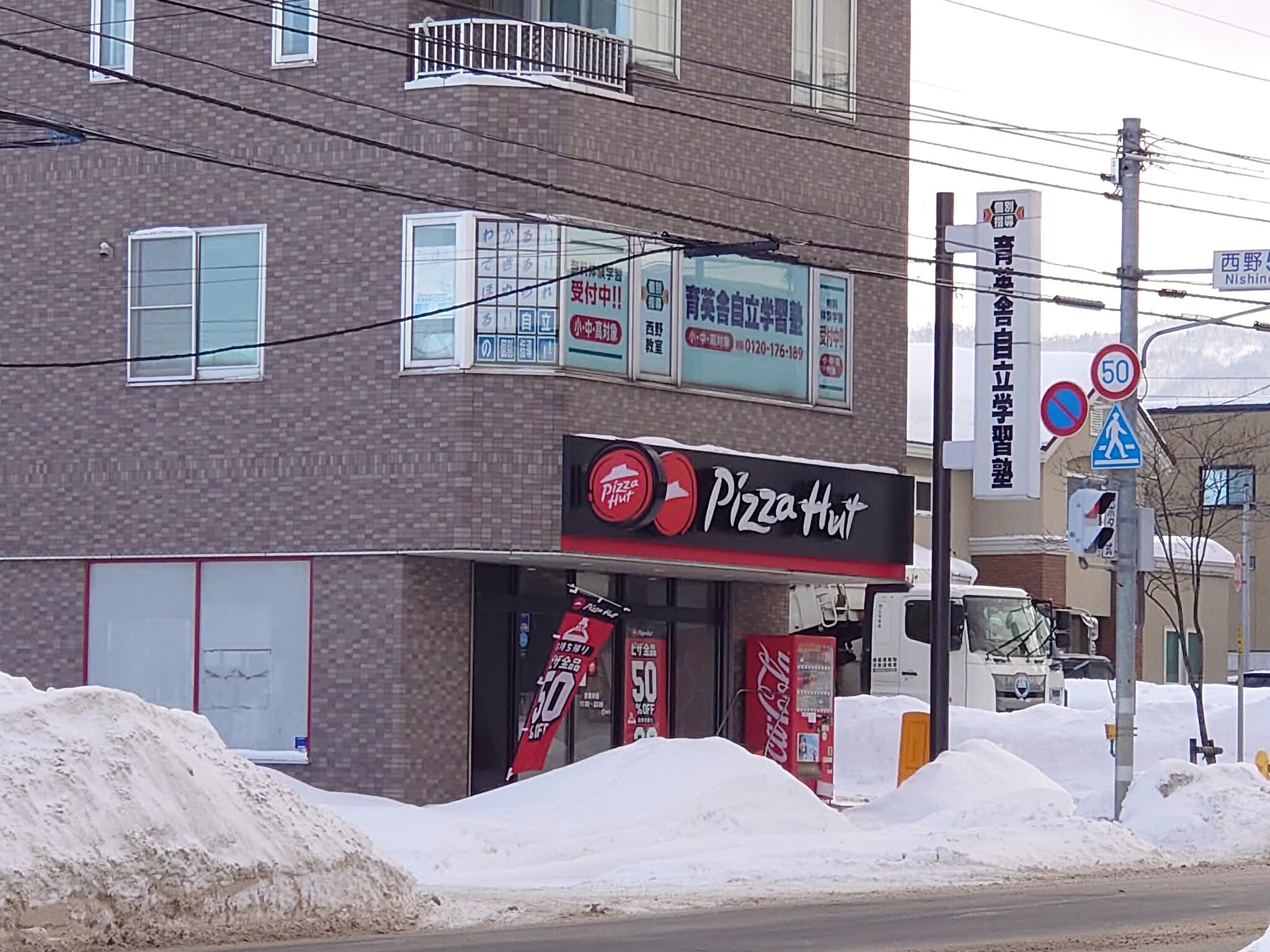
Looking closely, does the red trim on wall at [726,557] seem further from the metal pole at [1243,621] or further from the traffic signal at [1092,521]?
the metal pole at [1243,621]

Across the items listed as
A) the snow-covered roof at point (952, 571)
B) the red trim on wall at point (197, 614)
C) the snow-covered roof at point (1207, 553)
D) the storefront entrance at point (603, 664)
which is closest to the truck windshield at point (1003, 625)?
the snow-covered roof at point (952, 571)

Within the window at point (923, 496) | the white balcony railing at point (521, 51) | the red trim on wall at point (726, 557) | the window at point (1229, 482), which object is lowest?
the red trim on wall at point (726, 557)

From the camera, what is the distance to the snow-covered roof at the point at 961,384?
56.6 meters

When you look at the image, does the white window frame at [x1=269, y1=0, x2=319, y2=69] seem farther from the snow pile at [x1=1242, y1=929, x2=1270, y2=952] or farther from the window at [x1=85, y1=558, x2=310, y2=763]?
the snow pile at [x1=1242, y1=929, x2=1270, y2=952]

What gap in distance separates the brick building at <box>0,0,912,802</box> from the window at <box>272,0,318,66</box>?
0.06 metres

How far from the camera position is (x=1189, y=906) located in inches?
663

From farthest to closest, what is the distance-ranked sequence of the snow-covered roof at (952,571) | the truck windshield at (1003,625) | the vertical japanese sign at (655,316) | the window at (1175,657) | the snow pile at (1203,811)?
the window at (1175,657) < the snow-covered roof at (952,571) < the truck windshield at (1003,625) < the vertical japanese sign at (655,316) < the snow pile at (1203,811)

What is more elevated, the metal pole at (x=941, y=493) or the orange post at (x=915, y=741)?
the metal pole at (x=941, y=493)

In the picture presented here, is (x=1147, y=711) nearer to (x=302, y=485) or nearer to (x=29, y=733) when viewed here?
(x=302, y=485)

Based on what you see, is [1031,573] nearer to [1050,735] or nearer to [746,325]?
[1050,735]

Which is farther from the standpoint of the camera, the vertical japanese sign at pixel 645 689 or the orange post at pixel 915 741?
the orange post at pixel 915 741

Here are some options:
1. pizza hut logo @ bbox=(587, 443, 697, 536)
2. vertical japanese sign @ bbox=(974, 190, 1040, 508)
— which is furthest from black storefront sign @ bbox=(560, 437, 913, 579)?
vertical japanese sign @ bbox=(974, 190, 1040, 508)

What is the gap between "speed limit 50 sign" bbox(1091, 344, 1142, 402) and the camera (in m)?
23.5

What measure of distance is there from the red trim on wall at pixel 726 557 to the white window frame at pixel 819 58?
5.56 m
